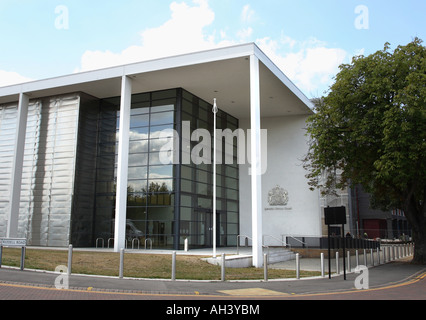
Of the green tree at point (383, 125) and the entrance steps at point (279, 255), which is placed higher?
the green tree at point (383, 125)

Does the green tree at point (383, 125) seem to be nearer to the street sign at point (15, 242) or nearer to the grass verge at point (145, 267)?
the grass verge at point (145, 267)

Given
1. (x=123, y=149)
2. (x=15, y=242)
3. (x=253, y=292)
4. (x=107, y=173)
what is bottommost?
(x=253, y=292)

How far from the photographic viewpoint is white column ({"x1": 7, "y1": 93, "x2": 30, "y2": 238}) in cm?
2655

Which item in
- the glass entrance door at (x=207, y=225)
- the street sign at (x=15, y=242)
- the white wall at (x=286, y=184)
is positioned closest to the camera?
the street sign at (x=15, y=242)

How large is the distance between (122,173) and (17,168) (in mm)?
8431

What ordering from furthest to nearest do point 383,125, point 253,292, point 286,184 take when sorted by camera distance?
point 286,184 → point 383,125 → point 253,292

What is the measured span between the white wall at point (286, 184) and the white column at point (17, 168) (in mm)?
17108

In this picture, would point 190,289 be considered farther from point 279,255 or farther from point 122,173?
point 122,173

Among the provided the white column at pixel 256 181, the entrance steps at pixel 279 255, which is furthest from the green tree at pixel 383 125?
the entrance steps at pixel 279 255

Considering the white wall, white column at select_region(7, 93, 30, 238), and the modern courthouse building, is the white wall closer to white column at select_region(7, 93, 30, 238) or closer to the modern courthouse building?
the modern courthouse building

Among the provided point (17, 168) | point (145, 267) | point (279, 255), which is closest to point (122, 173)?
point (17, 168)

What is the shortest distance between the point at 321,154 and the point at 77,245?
54.5 feet

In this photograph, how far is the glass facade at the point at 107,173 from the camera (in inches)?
1029

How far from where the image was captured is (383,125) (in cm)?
1878
